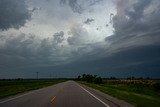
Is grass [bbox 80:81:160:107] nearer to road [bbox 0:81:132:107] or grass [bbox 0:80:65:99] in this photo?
road [bbox 0:81:132:107]

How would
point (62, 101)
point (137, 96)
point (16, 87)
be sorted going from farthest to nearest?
point (16, 87) < point (137, 96) < point (62, 101)

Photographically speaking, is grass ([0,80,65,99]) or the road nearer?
the road

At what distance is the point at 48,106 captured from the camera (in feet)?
56.0

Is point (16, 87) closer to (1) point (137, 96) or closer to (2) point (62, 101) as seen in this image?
(1) point (137, 96)

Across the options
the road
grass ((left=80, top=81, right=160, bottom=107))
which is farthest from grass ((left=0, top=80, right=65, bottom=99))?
grass ((left=80, top=81, right=160, bottom=107))

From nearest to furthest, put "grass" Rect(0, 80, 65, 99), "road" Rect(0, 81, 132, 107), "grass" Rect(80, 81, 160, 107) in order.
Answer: "road" Rect(0, 81, 132, 107) → "grass" Rect(80, 81, 160, 107) → "grass" Rect(0, 80, 65, 99)

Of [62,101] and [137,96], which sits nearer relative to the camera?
[62,101]

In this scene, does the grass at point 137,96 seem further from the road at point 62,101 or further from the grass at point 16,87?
the grass at point 16,87

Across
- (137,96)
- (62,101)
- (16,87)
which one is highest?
(16,87)

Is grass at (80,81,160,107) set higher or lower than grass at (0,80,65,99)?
lower

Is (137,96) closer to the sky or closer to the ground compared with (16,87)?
closer to the ground

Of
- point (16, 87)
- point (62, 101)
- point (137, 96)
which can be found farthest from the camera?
point (16, 87)

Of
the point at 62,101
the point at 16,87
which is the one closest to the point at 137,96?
the point at 62,101

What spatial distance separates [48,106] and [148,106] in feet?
19.3
